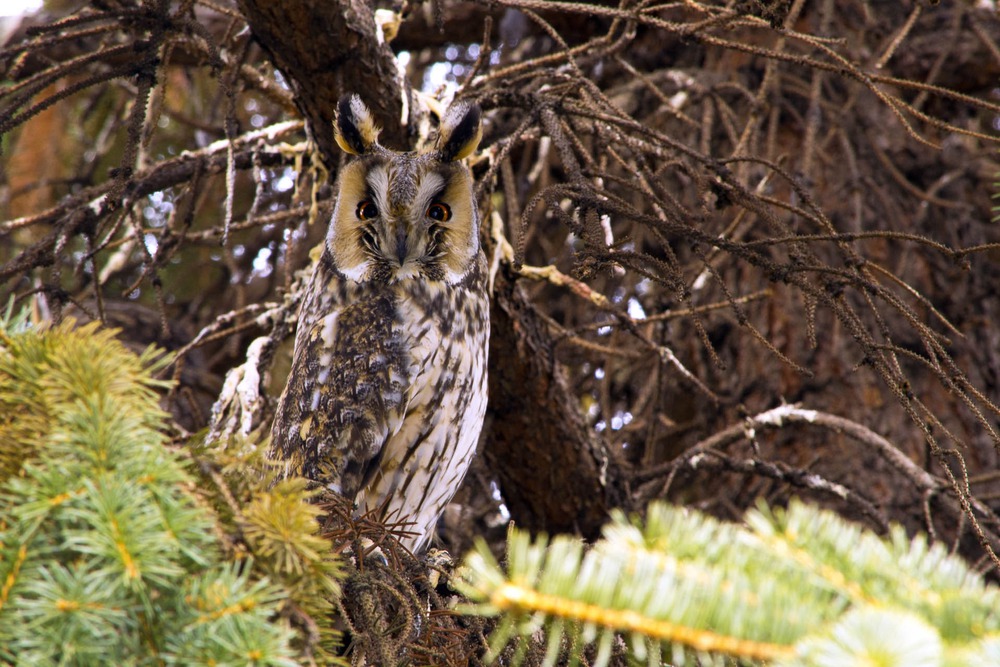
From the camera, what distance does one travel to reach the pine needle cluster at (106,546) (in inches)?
32.9

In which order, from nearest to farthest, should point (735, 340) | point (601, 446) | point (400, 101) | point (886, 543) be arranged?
point (886, 543) → point (400, 101) → point (601, 446) → point (735, 340)

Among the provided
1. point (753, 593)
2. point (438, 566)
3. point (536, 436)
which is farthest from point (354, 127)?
point (753, 593)

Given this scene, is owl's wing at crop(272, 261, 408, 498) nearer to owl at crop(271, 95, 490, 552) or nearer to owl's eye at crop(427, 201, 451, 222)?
owl at crop(271, 95, 490, 552)

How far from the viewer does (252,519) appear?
3.28ft

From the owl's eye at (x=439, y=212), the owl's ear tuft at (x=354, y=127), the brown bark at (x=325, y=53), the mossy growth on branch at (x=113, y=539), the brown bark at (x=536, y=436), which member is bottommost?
the brown bark at (x=536, y=436)

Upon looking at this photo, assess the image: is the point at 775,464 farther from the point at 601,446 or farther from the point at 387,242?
the point at 387,242

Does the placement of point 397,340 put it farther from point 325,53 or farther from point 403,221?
point 325,53

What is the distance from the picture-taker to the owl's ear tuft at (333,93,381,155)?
2281 mm

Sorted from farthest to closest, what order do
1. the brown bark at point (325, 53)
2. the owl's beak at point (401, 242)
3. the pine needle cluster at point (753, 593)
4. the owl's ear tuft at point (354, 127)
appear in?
the owl's beak at point (401, 242) < the owl's ear tuft at point (354, 127) < the brown bark at point (325, 53) < the pine needle cluster at point (753, 593)

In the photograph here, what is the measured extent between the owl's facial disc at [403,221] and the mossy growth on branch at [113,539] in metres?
1.41

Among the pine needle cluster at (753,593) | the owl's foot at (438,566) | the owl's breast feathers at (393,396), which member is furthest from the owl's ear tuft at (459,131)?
the pine needle cluster at (753,593)

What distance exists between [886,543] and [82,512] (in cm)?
81

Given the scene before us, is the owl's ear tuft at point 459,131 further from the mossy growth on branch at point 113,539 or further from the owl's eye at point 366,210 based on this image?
the mossy growth on branch at point 113,539

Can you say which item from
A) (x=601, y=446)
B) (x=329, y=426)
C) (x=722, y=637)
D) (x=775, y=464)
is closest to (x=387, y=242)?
(x=329, y=426)
